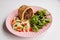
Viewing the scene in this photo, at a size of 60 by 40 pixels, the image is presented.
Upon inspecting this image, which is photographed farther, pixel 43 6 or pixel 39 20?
pixel 43 6

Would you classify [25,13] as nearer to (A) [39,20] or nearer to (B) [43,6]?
(A) [39,20]

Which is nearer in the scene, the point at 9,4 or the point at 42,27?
the point at 42,27

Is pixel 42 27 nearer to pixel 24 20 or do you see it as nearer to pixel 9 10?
pixel 24 20

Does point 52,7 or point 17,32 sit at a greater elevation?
point 52,7

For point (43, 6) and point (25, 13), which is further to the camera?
point (43, 6)

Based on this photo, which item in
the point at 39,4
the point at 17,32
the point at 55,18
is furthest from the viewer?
the point at 39,4

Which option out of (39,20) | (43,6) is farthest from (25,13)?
(43,6)

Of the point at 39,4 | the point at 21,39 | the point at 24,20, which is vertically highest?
the point at 39,4

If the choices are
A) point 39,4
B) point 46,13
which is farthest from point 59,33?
point 39,4
